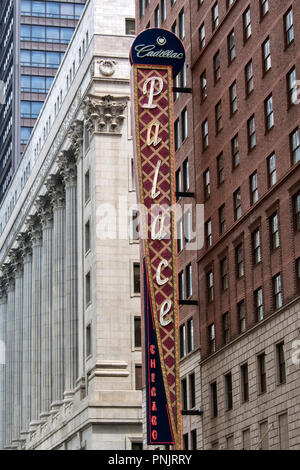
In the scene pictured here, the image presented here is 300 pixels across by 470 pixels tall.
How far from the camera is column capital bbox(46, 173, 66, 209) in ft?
372

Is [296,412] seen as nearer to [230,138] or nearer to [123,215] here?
[230,138]

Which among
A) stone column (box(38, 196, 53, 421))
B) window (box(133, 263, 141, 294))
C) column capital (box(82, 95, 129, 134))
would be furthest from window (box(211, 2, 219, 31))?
stone column (box(38, 196, 53, 421))

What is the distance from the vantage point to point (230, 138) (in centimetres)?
7150

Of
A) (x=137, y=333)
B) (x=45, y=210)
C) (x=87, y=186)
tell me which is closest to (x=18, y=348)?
(x=45, y=210)

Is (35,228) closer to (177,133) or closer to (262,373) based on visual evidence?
(177,133)

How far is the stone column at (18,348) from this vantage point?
13125cm

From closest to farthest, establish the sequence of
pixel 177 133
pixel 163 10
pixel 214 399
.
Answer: pixel 214 399 < pixel 177 133 < pixel 163 10

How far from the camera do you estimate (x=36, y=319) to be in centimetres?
12281

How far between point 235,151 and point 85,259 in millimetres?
29688

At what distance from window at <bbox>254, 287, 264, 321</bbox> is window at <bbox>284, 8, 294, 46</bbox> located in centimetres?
1376

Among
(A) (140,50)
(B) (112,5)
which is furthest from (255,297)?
(B) (112,5)

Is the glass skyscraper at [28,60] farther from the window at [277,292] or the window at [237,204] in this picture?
the window at [277,292]

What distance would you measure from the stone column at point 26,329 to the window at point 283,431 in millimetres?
67500

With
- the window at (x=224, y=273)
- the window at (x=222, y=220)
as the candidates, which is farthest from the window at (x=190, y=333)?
the window at (x=222, y=220)
